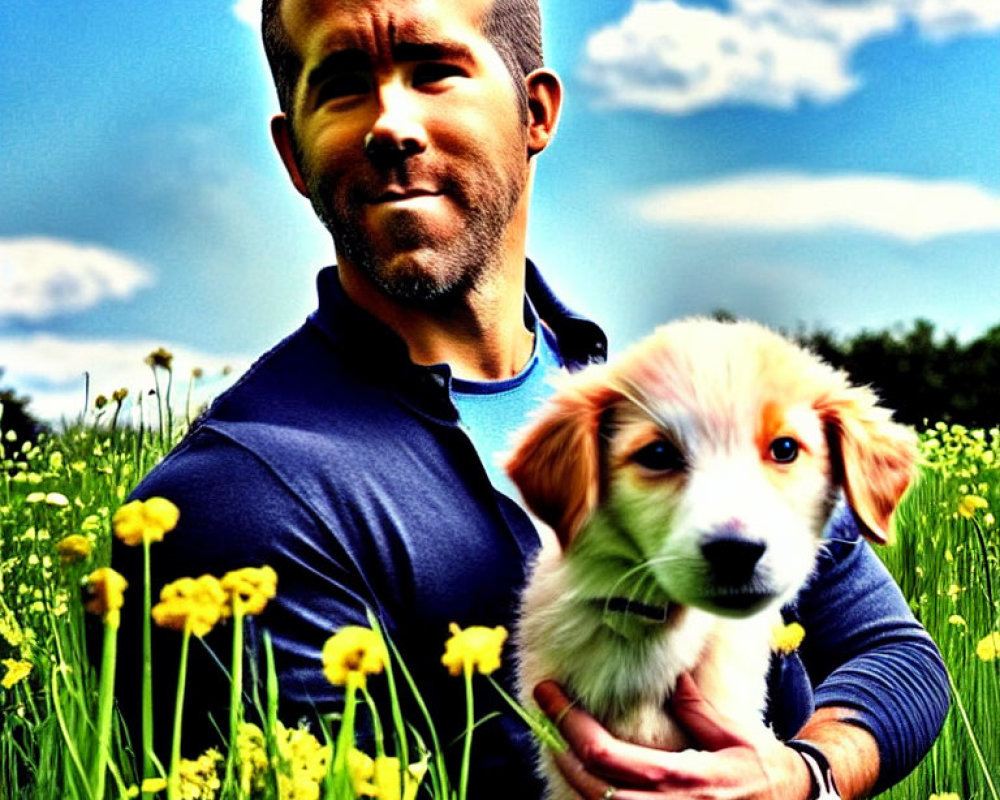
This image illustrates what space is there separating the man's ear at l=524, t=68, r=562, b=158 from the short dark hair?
4 centimetres

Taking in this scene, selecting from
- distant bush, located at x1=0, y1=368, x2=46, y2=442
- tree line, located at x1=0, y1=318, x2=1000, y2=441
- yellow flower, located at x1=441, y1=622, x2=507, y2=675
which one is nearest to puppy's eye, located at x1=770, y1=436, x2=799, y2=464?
yellow flower, located at x1=441, y1=622, x2=507, y2=675

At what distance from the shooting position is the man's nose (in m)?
3.32

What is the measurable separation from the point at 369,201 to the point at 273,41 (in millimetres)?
747

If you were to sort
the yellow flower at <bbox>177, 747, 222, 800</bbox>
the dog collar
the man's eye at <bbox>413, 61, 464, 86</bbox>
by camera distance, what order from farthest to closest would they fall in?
the man's eye at <bbox>413, 61, 464, 86</bbox>
the dog collar
the yellow flower at <bbox>177, 747, 222, 800</bbox>

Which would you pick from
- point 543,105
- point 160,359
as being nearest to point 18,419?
point 160,359

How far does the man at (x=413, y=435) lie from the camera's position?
3.16m

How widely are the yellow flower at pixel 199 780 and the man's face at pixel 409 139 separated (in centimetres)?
132

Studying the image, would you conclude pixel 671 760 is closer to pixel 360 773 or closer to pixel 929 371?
pixel 360 773

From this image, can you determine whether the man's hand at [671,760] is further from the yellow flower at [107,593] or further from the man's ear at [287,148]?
the man's ear at [287,148]

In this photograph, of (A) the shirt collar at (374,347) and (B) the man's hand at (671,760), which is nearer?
(B) the man's hand at (671,760)

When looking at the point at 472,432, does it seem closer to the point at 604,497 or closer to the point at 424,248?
the point at 424,248

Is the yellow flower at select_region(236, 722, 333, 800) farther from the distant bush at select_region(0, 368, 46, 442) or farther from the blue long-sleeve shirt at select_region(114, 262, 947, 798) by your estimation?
the distant bush at select_region(0, 368, 46, 442)

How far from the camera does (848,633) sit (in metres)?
3.62

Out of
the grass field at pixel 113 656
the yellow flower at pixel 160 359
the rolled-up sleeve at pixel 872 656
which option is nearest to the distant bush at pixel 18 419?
the grass field at pixel 113 656
